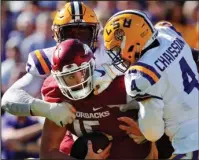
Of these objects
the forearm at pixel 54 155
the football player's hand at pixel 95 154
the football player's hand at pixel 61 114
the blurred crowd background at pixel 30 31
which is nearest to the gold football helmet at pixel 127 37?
the football player's hand at pixel 61 114

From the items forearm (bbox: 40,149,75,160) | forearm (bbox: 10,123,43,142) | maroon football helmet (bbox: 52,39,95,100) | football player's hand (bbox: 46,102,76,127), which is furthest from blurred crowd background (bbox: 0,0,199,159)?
maroon football helmet (bbox: 52,39,95,100)

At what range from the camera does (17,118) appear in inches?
227

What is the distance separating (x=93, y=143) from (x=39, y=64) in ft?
1.66

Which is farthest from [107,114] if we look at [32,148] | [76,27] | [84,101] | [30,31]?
[30,31]

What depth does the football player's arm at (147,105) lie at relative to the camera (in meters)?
3.83

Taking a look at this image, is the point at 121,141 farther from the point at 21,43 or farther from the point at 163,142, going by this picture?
the point at 21,43

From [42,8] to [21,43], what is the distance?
2.05 ft

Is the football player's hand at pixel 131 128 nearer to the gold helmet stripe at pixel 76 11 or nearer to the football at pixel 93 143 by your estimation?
the football at pixel 93 143

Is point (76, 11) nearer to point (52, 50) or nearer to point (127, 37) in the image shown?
point (52, 50)

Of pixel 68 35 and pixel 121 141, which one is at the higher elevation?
pixel 68 35

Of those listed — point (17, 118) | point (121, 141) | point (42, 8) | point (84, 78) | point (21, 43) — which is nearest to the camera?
point (84, 78)

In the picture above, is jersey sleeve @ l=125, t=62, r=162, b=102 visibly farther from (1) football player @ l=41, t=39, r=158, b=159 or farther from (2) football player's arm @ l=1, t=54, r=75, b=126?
(2) football player's arm @ l=1, t=54, r=75, b=126

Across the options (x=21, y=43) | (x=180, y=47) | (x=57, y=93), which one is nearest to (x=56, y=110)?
(x=57, y=93)

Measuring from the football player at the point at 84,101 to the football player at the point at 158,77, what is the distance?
0.16m
